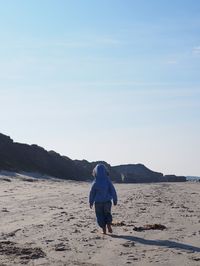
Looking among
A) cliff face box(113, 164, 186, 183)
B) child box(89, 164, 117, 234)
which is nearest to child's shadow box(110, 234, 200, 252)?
child box(89, 164, 117, 234)

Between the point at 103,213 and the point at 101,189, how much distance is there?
617 millimetres

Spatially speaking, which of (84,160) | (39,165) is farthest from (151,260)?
(84,160)

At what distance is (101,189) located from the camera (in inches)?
547

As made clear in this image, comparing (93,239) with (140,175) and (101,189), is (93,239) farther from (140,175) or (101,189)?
(140,175)

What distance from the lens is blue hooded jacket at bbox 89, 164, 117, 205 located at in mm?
13867

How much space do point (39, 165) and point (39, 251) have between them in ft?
149

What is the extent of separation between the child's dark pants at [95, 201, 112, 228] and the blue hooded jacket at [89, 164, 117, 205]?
0.33ft

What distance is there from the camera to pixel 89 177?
6147 centimetres

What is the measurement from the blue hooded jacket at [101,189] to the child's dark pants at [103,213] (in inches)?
4.0

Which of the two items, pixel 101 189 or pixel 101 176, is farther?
pixel 101 176

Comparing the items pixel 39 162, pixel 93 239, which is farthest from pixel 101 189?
pixel 39 162

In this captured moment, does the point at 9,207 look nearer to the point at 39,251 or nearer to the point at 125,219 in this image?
the point at 125,219

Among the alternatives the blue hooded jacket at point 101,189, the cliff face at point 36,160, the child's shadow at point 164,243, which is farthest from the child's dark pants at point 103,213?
the cliff face at point 36,160

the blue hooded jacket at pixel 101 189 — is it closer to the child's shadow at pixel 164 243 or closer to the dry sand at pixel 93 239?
the dry sand at pixel 93 239
